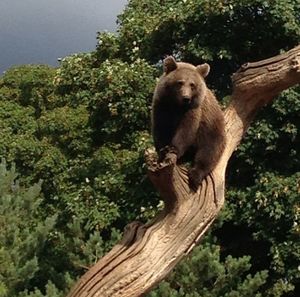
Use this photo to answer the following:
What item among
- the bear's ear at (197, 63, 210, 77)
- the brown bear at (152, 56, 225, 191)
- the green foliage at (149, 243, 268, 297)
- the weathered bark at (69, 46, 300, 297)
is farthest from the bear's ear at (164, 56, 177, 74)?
the green foliage at (149, 243, 268, 297)

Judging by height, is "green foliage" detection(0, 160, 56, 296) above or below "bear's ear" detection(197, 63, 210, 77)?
below

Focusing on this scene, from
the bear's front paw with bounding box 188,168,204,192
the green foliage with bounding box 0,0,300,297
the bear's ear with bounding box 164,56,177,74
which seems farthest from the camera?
the green foliage with bounding box 0,0,300,297

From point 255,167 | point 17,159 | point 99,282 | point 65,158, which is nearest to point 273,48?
point 255,167

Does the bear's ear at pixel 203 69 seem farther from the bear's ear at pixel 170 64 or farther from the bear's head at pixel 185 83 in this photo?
the bear's ear at pixel 170 64

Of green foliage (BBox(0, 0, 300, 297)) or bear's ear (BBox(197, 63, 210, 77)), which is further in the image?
green foliage (BBox(0, 0, 300, 297))

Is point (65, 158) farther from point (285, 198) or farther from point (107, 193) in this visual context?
point (285, 198)

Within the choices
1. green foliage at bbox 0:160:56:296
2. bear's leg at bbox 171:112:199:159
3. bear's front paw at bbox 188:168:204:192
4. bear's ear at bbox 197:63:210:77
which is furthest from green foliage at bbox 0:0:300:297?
bear's front paw at bbox 188:168:204:192

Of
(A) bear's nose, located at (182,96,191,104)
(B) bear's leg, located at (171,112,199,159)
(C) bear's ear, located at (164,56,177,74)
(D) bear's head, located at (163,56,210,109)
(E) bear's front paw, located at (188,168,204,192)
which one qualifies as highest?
(C) bear's ear, located at (164,56,177,74)

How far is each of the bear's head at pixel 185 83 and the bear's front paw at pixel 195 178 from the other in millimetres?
626

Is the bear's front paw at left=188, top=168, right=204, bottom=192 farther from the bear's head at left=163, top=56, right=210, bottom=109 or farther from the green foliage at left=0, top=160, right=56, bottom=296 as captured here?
the green foliage at left=0, top=160, right=56, bottom=296

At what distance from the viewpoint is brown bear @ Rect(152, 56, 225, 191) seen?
6.20 meters

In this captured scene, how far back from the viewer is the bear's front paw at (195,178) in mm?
5906

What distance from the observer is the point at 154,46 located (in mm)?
12398

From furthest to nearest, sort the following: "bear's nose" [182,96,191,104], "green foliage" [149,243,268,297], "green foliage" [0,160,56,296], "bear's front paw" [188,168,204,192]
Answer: "green foliage" [0,160,56,296] < "green foliage" [149,243,268,297] < "bear's nose" [182,96,191,104] < "bear's front paw" [188,168,204,192]
